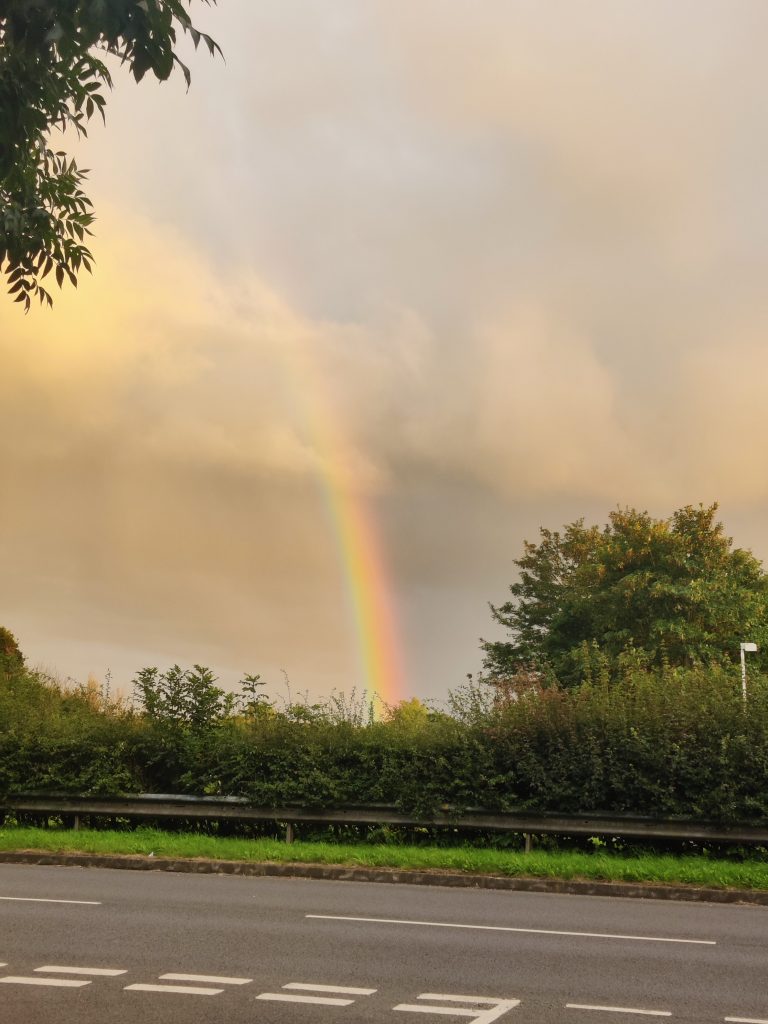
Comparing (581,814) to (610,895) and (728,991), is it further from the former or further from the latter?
(728,991)

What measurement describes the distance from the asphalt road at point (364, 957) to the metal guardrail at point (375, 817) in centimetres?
329

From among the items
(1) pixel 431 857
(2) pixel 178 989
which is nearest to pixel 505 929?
(2) pixel 178 989

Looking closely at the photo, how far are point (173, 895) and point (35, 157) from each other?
27.7 ft

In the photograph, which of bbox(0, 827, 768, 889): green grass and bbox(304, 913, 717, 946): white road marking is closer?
bbox(304, 913, 717, 946): white road marking

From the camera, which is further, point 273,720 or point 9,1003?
point 273,720

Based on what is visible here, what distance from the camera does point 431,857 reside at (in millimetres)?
16750

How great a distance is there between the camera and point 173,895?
1343cm

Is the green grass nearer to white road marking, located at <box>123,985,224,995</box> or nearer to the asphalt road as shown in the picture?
the asphalt road

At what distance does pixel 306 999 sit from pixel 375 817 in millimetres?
11699

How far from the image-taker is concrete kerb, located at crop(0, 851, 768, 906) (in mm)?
14867

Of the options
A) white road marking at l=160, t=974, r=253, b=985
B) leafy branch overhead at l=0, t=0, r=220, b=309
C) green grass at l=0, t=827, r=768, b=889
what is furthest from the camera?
green grass at l=0, t=827, r=768, b=889

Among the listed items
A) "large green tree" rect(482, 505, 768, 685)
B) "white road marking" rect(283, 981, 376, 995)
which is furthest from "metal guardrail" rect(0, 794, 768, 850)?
"large green tree" rect(482, 505, 768, 685)

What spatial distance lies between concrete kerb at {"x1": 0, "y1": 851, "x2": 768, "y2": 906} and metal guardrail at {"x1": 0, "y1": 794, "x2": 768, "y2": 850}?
242 centimetres

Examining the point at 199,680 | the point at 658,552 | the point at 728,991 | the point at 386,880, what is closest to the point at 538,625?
the point at 658,552
